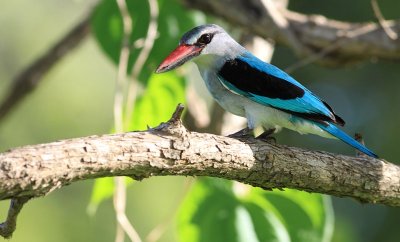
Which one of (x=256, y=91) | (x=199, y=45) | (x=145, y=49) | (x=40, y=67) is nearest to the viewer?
(x=256, y=91)

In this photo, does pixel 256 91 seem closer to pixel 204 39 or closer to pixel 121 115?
pixel 204 39

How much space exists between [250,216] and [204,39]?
35.7 inches

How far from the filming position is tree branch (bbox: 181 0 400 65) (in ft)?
16.3

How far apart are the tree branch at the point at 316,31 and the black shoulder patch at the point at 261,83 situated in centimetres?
108

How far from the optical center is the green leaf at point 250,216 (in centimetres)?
418

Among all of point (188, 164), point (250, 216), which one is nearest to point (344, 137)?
point (250, 216)

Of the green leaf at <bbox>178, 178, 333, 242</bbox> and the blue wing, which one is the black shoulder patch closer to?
the blue wing

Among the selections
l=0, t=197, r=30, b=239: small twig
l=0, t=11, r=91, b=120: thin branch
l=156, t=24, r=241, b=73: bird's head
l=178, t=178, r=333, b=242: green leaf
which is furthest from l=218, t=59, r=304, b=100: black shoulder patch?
l=0, t=11, r=91, b=120: thin branch

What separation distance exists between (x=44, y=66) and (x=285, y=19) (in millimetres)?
1641

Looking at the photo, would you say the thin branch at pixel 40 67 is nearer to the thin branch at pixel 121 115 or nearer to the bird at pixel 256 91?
the thin branch at pixel 121 115

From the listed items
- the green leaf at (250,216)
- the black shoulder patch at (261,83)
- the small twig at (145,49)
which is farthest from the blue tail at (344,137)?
the small twig at (145,49)

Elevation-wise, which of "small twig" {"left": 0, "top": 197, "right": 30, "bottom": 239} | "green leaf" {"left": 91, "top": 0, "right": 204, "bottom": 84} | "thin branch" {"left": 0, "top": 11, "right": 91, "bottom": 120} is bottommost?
"small twig" {"left": 0, "top": 197, "right": 30, "bottom": 239}

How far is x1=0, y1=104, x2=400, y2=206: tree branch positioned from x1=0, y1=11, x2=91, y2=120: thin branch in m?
2.55

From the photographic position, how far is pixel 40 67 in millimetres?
5633
